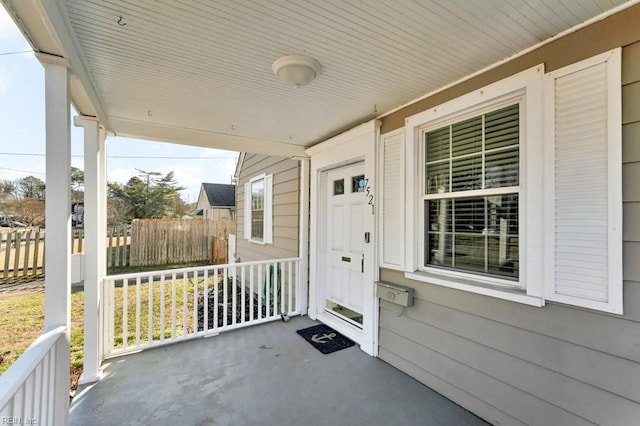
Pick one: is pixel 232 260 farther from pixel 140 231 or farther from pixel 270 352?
pixel 270 352

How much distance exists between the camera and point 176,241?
9.23 m

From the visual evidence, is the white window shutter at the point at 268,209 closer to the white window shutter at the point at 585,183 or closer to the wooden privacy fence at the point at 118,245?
the white window shutter at the point at 585,183

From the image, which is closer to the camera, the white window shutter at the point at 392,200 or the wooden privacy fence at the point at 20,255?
the wooden privacy fence at the point at 20,255

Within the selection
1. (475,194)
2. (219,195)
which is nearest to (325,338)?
(475,194)

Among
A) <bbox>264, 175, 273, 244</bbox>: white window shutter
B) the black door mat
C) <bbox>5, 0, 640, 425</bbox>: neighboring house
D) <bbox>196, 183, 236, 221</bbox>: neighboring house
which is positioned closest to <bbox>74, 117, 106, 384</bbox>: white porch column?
<bbox>5, 0, 640, 425</bbox>: neighboring house

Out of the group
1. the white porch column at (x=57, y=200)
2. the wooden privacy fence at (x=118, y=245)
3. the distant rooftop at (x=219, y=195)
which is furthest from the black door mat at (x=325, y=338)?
the distant rooftop at (x=219, y=195)

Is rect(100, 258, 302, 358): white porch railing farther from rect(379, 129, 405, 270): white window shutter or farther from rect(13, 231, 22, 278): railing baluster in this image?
rect(379, 129, 405, 270): white window shutter

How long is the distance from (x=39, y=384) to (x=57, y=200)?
894 mm

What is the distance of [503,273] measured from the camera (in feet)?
6.47

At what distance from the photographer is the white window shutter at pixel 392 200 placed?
260 centimetres

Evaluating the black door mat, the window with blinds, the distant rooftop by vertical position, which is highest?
the distant rooftop

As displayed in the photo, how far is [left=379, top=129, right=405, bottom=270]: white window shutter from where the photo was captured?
2.60 meters

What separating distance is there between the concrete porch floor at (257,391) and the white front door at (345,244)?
0.68 m

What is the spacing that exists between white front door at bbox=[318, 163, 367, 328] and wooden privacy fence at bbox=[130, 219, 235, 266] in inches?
258
